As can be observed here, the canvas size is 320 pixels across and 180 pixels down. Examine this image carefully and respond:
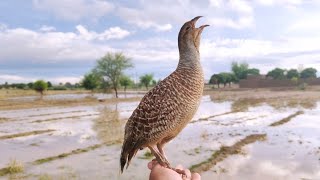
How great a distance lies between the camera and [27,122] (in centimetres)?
2680

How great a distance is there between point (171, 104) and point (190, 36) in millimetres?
467

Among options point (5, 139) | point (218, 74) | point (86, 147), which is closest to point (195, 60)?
point (86, 147)

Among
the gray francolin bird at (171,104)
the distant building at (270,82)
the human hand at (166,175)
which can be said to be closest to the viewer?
the human hand at (166,175)

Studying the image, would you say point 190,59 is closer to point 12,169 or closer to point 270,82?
point 12,169

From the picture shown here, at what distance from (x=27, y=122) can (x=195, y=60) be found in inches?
1025

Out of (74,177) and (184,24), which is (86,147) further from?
(184,24)

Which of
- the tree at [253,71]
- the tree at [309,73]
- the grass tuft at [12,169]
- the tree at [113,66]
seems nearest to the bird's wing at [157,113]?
the grass tuft at [12,169]

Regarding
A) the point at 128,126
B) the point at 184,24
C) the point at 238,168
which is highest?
the point at 184,24

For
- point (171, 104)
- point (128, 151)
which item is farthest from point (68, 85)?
point (171, 104)

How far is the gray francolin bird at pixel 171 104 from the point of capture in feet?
8.20

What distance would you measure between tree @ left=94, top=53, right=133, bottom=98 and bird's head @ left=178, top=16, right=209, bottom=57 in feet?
206

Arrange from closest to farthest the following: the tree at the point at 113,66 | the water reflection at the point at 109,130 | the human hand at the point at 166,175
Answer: the human hand at the point at 166,175, the water reflection at the point at 109,130, the tree at the point at 113,66

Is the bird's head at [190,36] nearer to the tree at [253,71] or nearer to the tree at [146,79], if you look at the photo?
the tree at [146,79]

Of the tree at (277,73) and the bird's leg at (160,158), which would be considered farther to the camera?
the tree at (277,73)
